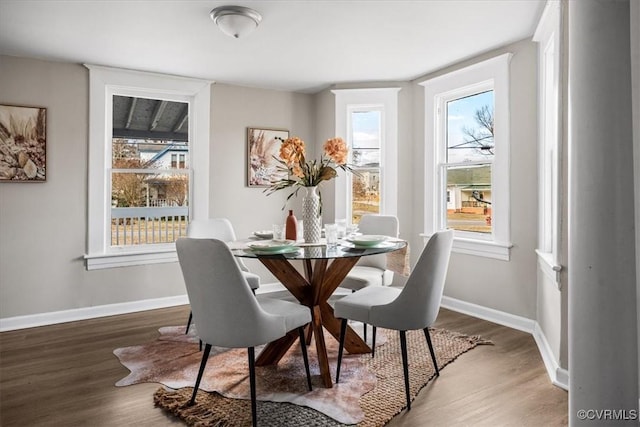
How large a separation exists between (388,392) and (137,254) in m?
2.97

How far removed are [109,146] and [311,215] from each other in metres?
2.54

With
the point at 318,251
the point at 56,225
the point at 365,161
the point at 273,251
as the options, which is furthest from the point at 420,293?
the point at 56,225

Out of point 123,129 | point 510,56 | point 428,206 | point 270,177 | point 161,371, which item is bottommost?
point 161,371

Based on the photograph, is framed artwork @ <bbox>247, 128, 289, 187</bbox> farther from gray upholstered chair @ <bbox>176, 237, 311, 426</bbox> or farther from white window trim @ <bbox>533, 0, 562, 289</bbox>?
gray upholstered chair @ <bbox>176, 237, 311, 426</bbox>

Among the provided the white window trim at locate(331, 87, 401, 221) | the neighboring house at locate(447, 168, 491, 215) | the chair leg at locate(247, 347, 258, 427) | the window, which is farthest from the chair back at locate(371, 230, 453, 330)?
the window

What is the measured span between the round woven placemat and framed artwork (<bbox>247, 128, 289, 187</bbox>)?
266 centimetres

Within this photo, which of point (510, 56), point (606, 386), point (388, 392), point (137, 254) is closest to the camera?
point (606, 386)

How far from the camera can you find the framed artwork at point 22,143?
365 cm

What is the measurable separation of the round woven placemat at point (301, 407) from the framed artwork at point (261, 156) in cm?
266

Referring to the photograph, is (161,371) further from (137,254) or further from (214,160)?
(214,160)

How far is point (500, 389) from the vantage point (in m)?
2.44

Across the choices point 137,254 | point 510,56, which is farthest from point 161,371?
point 510,56

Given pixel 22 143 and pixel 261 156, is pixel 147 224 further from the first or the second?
pixel 261 156

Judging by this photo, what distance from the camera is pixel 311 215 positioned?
9.39 ft
